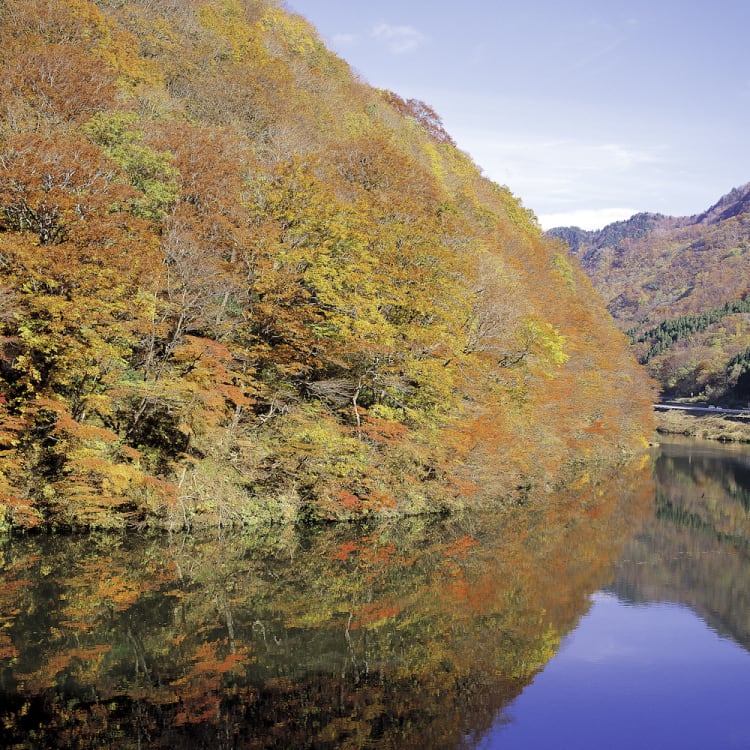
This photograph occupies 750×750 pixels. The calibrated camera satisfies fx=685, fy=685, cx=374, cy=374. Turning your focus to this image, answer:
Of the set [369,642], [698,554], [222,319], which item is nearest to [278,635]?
[369,642]

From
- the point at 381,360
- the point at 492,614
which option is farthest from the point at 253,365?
the point at 492,614

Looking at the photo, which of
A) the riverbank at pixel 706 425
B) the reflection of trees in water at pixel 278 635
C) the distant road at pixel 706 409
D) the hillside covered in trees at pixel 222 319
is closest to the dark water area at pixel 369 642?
the reflection of trees in water at pixel 278 635

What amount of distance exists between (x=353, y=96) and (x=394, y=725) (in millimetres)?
50308

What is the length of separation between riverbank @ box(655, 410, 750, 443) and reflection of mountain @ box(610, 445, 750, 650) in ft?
113

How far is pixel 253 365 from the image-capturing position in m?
24.2

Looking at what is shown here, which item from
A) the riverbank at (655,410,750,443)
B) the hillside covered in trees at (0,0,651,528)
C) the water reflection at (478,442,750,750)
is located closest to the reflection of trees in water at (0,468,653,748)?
the water reflection at (478,442,750,750)

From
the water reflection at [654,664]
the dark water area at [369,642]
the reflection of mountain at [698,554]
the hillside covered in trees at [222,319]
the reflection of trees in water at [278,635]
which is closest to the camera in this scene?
the reflection of trees in water at [278,635]

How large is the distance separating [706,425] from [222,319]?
7427 centimetres

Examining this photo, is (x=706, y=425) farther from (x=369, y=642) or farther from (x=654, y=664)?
(x=369, y=642)

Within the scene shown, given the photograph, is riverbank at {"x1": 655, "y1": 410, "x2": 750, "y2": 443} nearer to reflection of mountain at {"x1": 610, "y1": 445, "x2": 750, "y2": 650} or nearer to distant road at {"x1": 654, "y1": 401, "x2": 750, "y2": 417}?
distant road at {"x1": 654, "y1": 401, "x2": 750, "y2": 417}

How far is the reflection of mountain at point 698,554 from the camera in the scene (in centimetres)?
1784

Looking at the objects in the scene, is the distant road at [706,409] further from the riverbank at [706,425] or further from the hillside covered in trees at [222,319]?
the hillside covered in trees at [222,319]

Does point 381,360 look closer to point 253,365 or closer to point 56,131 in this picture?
point 253,365

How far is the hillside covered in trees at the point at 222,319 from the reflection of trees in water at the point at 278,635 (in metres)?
2.20
